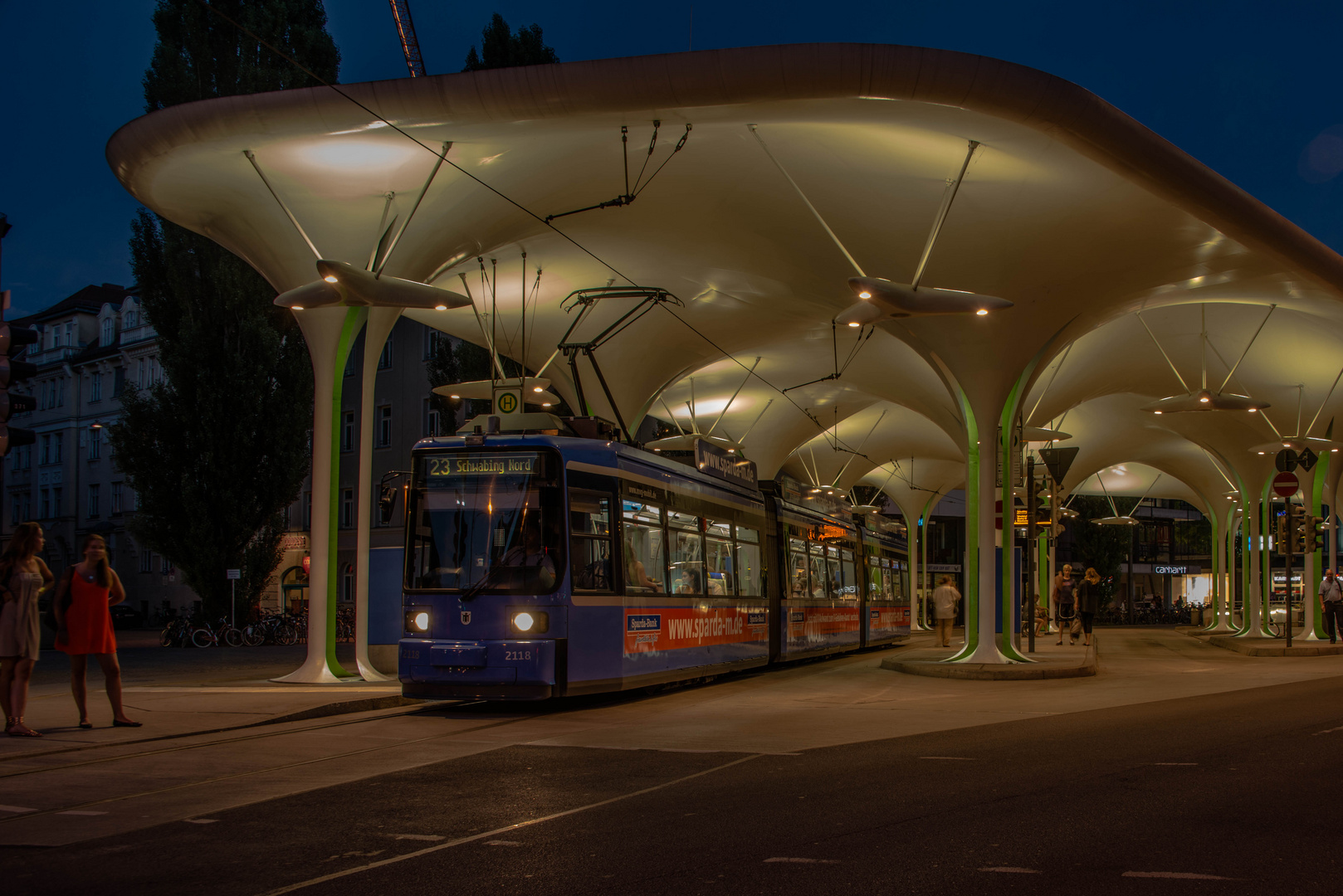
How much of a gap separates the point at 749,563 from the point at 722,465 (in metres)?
1.58

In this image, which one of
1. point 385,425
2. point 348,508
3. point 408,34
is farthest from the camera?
point 408,34

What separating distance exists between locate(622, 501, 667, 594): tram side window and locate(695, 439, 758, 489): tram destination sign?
6.37 ft

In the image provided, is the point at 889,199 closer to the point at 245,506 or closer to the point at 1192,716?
the point at 1192,716

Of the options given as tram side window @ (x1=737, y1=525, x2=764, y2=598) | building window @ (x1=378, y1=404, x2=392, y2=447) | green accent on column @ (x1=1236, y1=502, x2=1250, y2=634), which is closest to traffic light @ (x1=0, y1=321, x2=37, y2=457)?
tram side window @ (x1=737, y1=525, x2=764, y2=598)

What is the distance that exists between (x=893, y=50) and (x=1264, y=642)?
73.2ft

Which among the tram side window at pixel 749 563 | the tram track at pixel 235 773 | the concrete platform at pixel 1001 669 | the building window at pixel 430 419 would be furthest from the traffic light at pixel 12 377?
the building window at pixel 430 419

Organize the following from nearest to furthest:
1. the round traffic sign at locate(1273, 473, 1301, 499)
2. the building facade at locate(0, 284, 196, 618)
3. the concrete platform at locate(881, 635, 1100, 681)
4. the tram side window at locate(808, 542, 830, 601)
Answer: the concrete platform at locate(881, 635, 1100, 681), the tram side window at locate(808, 542, 830, 601), the round traffic sign at locate(1273, 473, 1301, 499), the building facade at locate(0, 284, 196, 618)

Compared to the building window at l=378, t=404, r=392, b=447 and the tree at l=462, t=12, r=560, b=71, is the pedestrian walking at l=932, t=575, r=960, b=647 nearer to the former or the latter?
the tree at l=462, t=12, r=560, b=71

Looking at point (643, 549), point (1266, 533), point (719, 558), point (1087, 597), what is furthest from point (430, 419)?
point (643, 549)

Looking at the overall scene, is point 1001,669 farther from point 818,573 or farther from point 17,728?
point 17,728

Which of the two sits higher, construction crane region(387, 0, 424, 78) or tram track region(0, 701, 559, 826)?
construction crane region(387, 0, 424, 78)

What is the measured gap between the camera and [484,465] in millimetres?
12930

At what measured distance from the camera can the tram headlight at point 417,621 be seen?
12859 millimetres

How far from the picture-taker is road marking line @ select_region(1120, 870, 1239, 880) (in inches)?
209
